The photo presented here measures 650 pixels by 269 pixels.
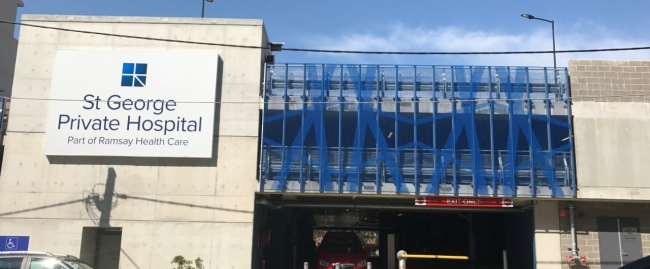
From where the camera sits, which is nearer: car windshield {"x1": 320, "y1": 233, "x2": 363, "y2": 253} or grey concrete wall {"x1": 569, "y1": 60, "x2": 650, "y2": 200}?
grey concrete wall {"x1": 569, "y1": 60, "x2": 650, "y2": 200}

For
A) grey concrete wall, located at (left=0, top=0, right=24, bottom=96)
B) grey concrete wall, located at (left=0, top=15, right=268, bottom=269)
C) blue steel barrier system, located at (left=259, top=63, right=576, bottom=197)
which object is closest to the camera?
grey concrete wall, located at (left=0, top=15, right=268, bottom=269)

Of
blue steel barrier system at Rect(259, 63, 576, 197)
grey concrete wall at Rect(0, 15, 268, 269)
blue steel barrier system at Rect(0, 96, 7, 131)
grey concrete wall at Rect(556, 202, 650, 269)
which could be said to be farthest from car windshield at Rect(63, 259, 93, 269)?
grey concrete wall at Rect(556, 202, 650, 269)

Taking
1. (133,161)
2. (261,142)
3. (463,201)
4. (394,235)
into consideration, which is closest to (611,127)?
(463,201)

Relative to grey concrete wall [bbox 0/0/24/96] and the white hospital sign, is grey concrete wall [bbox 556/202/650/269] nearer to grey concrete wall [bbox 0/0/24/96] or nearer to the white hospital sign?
the white hospital sign

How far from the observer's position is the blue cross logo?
19.2 metres

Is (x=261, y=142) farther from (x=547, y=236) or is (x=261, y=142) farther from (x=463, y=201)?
(x=547, y=236)

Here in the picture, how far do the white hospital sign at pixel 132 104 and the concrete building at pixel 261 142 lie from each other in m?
0.05

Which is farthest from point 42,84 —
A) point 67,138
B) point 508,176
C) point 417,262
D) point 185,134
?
point 417,262

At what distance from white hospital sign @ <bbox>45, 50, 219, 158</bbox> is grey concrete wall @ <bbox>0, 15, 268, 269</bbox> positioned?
0.41 m

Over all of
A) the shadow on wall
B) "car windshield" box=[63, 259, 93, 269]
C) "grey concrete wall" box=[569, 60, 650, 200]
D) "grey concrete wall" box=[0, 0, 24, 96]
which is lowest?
"car windshield" box=[63, 259, 93, 269]

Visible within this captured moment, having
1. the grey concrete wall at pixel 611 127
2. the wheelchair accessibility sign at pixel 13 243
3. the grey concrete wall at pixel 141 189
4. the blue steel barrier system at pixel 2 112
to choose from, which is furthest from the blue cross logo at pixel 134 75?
the grey concrete wall at pixel 611 127

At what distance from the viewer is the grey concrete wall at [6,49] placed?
32312mm

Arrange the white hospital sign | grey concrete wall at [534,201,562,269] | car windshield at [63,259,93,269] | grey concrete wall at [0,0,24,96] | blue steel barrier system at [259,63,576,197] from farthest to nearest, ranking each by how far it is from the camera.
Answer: grey concrete wall at [0,0,24,96], grey concrete wall at [534,201,562,269], the white hospital sign, blue steel barrier system at [259,63,576,197], car windshield at [63,259,93,269]

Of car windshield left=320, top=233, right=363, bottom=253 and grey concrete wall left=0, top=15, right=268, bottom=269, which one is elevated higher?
grey concrete wall left=0, top=15, right=268, bottom=269
